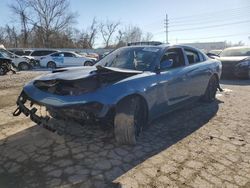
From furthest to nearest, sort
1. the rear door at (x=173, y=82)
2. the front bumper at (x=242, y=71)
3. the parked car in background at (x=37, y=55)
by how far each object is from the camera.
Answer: the parked car in background at (x=37, y=55) < the front bumper at (x=242, y=71) < the rear door at (x=173, y=82)

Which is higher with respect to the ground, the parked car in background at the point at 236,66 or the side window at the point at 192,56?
the side window at the point at 192,56

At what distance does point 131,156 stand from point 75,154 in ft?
2.55

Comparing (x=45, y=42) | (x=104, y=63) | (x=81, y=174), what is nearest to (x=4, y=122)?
(x=104, y=63)

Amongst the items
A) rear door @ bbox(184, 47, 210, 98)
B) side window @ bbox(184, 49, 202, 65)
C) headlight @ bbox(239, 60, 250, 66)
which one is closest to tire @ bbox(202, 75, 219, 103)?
rear door @ bbox(184, 47, 210, 98)

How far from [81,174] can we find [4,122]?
2698mm

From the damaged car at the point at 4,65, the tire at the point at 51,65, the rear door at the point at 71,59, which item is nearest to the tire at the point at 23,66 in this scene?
the tire at the point at 51,65

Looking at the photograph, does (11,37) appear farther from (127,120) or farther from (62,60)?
(127,120)

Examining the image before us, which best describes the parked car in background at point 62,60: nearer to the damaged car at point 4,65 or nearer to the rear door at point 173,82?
the damaged car at point 4,65

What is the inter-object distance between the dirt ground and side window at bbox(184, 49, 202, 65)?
1336mm

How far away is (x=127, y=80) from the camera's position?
3.92 meters

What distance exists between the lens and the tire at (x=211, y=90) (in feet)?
21.9

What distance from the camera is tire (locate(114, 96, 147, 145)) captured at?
373 cm

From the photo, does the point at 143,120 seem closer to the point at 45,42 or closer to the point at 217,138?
the point at 217,138

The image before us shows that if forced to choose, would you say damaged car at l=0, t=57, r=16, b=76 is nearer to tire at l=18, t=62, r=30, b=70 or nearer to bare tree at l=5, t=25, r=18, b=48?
tire at l=18, t=62, r=30, b=70
